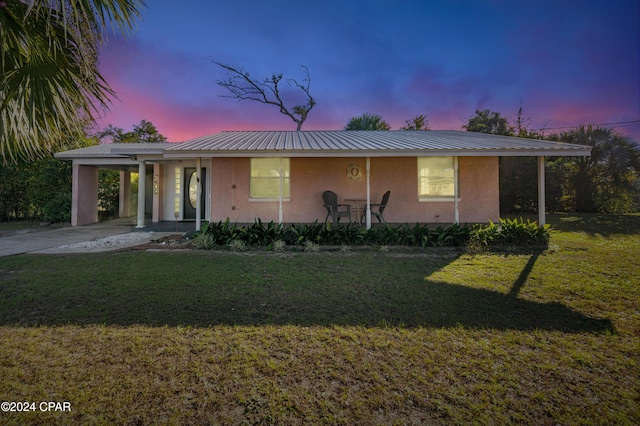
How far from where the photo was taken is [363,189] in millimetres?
9188

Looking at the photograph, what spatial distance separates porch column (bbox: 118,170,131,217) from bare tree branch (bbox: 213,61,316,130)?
8.11 m

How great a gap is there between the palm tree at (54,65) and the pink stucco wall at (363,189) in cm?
522

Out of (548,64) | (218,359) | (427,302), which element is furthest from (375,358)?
(548,64)

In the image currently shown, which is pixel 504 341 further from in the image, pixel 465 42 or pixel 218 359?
pixel 465 42

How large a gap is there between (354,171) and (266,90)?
564 inches

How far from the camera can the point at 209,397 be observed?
1.87 m

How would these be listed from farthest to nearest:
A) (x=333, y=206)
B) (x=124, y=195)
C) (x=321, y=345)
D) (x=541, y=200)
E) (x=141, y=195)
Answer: (x=124, y=195) → (x=141, y=195) → (x=333, y=206) → (x=541, y=200) → (x=321, y=345)

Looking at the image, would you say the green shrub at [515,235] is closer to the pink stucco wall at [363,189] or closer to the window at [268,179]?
the pink stucco wall at [363,189]

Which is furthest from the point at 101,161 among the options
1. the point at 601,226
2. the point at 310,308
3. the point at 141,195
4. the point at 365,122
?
the point at 601,226

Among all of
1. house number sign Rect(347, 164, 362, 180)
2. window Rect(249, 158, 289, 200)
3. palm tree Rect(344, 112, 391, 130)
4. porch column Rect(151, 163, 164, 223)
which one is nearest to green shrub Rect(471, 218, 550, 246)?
house number sign Rect(347, 164, 362, 180)

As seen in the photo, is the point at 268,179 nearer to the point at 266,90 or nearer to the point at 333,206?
the point at 333,206

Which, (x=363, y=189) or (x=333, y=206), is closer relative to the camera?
(x=333, y=206)

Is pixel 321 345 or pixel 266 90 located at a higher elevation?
pixel 266 90

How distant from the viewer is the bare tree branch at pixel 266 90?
1922 centimetres
